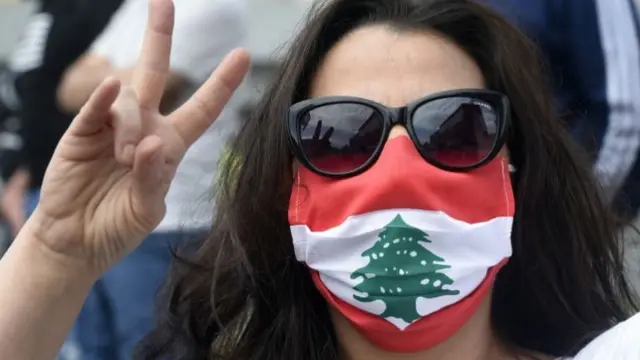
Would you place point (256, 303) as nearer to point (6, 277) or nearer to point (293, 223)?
point (293, 223)

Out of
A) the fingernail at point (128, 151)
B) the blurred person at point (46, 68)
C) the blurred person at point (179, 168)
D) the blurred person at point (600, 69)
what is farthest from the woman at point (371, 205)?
the blurred person at point (46, 68)

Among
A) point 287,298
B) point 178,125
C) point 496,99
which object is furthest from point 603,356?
point 178,125

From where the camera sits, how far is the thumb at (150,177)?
1549 millimetres

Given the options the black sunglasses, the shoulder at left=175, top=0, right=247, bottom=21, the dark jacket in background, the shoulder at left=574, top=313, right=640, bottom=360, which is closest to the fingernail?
the black sunglasses

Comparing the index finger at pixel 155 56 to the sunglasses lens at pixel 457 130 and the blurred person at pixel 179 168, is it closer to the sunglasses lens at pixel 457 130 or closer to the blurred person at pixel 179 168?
the sunglasses lens at pixel 457 130

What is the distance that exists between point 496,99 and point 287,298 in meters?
0.51

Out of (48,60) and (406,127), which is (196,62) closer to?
(48,60)

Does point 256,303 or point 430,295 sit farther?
point 256,303

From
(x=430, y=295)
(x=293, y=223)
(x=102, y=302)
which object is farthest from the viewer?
(x=102, y=302)

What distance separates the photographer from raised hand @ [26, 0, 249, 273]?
1.63 m

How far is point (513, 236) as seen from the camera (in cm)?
180

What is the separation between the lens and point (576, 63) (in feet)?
7.43

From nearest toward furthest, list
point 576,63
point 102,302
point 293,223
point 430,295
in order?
point 430,295 → point 293,223 → point 576,63 → point 102,302

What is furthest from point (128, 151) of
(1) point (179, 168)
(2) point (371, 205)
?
(1) point (179, 168)
